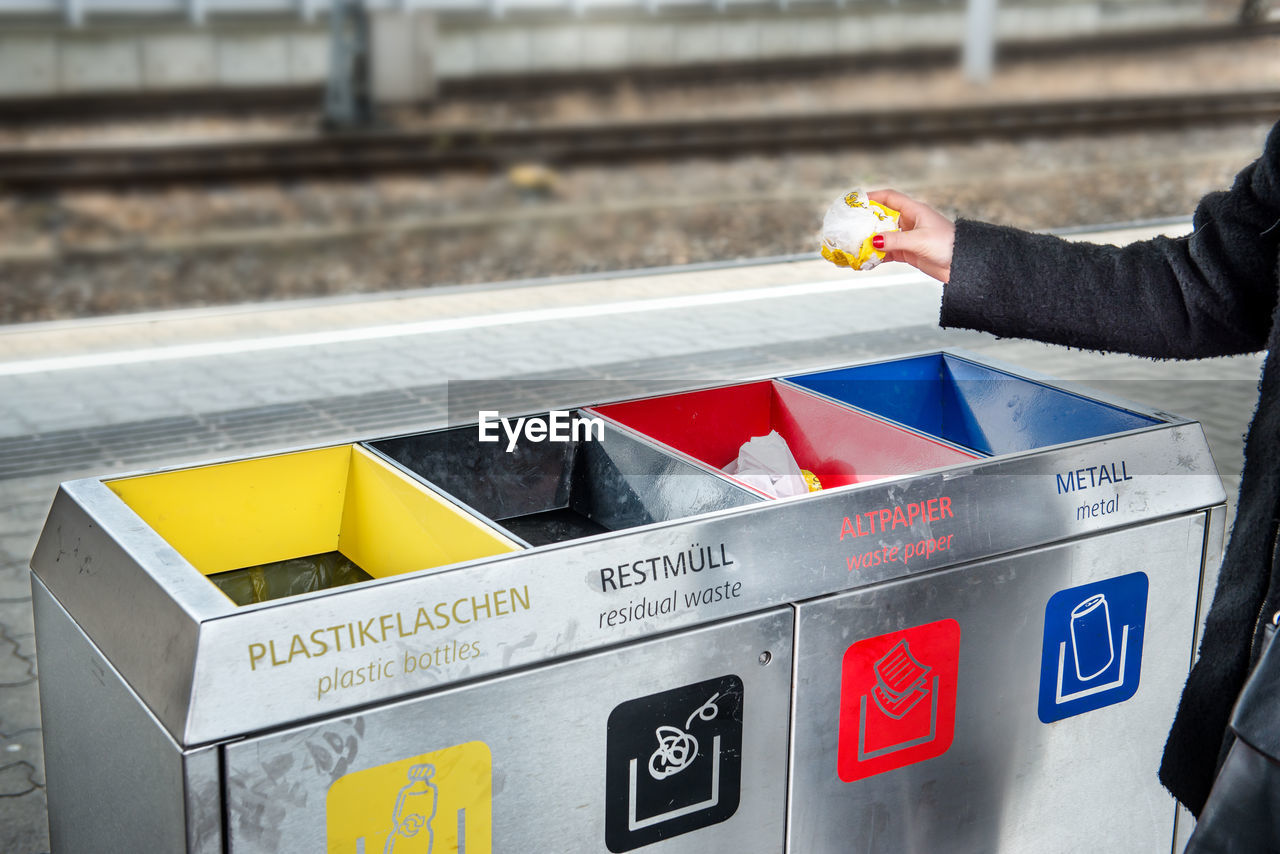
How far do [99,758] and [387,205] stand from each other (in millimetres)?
10135

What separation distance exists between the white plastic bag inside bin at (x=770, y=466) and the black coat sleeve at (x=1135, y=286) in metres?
0.59

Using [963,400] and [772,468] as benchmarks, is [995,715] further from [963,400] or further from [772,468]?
[963,400]

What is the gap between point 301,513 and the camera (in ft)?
7.12

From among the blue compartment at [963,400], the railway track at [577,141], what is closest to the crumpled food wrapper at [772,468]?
the blue compartment at [963,400]

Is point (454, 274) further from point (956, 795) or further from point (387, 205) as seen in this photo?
point (956, 795)

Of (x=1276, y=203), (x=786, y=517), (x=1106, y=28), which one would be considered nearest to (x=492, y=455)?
(x=786, y=517)

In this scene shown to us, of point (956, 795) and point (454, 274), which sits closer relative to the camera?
point (956, 795)

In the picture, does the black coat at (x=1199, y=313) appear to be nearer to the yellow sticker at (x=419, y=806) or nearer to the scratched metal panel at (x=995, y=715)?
the scratched metal panel at (x=995, y=715)

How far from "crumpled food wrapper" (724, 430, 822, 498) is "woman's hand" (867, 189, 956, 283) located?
52 centimetres

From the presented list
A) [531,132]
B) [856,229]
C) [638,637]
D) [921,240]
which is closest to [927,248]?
[921,240]

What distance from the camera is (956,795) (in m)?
2.11

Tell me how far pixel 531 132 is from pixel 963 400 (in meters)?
10.4

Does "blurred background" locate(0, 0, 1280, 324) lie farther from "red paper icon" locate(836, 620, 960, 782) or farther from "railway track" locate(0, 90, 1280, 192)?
"red paper icon" locate(836, 620, 960, 782)

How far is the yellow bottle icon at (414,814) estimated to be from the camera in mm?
1650
